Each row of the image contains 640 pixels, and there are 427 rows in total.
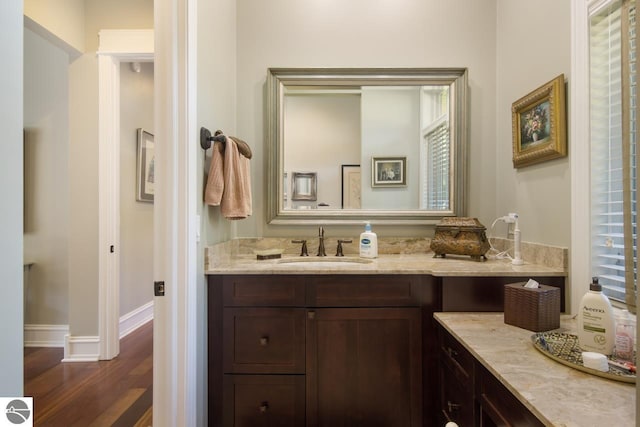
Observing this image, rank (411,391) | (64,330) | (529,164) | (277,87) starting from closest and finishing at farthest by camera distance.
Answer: (411,391) → (529,164) → (277,87) → (64,330)

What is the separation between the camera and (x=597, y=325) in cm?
102

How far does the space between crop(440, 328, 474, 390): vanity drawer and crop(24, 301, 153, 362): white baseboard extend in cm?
264

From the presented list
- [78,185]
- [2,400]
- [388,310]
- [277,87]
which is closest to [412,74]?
[277,87]

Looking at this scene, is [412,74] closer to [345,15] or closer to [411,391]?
[345,15]

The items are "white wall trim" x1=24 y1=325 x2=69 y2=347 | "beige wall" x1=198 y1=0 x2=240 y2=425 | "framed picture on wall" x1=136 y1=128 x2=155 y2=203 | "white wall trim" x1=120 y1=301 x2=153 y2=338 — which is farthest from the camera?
"framed picture on wall" x1=136 y1=128 x2=155 y2=203

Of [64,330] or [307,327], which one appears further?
[64,330]

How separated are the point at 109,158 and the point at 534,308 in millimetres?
2975

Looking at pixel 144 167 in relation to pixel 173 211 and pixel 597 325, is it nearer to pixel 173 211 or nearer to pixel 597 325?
pixel 173 211

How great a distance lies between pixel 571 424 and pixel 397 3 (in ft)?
7.74

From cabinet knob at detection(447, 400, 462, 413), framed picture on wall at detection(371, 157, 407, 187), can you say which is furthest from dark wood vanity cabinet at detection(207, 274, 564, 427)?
framed picture on wall at detection(371, 157, 407, 187)

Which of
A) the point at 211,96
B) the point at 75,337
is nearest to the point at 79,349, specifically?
the point at 75,337

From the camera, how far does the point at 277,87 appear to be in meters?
2.15

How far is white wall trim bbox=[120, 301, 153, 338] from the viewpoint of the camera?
3.10 metres

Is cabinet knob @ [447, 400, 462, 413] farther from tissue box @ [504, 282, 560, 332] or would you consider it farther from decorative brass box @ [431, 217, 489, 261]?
decorative brass box @ [431, 217, 489, 261]
